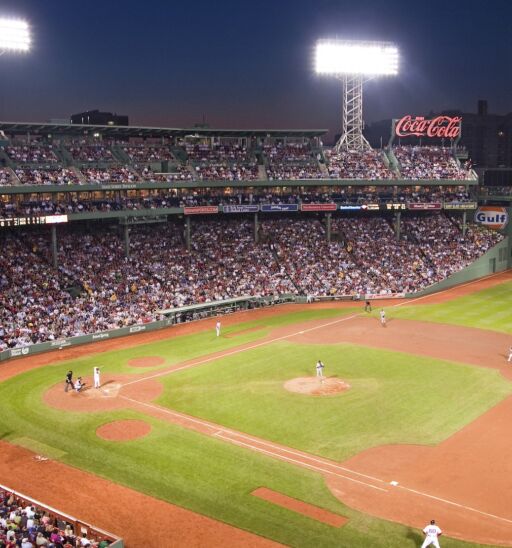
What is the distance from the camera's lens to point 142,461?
2239 cm

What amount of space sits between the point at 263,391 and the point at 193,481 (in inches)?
360

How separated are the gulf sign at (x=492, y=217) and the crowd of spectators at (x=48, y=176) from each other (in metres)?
46.3

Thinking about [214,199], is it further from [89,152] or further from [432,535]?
[432,535]

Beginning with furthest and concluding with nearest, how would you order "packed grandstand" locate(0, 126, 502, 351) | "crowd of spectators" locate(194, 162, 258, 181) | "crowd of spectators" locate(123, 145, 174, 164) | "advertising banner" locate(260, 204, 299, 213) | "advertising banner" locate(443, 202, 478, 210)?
"advertising banner" locate(443, 202, 478, 210)
"advertising banner" locate(260, 204, 299, 213)
"crowd of spectators" locate(194, 162, 258, 181)
"crowd of spectators" locate(123, 145, 174, 164)
"packed grandstand" locate(0, 126, 502, 351)

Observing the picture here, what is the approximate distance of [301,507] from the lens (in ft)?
62.6

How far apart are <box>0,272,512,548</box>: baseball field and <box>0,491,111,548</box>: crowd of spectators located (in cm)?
178

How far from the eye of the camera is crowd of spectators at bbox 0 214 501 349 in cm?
4159

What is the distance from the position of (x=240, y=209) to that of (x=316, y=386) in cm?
2918

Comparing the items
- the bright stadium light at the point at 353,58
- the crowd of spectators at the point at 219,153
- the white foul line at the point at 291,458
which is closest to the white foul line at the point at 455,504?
the white foul line at the point at 291,458

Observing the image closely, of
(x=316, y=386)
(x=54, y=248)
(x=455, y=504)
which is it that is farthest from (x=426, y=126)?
(x=455, y=504)

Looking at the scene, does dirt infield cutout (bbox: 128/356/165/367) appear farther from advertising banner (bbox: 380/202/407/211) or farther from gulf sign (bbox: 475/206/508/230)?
gulf sign (bbox: 475/206/508/230)

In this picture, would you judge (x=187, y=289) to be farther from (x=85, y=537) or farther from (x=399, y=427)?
(x=85, y=537)

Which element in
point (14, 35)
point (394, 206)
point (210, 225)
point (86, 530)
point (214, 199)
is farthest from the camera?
point (394, 206)

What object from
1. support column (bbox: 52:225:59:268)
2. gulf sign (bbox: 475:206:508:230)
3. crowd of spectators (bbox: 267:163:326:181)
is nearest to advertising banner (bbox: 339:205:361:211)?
crowd of spectators (bbox: 267:163:326:181)
